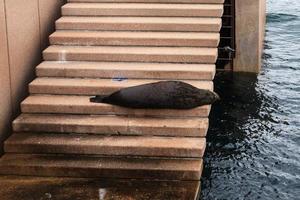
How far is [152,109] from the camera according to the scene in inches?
372

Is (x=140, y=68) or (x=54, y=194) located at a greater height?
(x=140, y=68)

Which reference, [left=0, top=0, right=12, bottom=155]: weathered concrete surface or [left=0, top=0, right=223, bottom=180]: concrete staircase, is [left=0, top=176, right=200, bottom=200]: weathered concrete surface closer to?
[left=0, top=0, right=223, bottom=180]: concrete staircase

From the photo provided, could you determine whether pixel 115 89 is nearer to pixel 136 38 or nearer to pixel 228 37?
pixel 136 38

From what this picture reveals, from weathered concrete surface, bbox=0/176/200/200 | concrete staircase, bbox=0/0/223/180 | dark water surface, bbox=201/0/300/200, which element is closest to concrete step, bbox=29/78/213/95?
concrete staircase, bbox=0/0/223/180

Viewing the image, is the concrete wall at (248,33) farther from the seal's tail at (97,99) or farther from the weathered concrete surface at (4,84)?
the weathered concrete surface at (4,84)

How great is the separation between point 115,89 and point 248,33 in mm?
4794

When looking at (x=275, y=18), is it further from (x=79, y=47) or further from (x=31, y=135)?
(x=31, y=135)

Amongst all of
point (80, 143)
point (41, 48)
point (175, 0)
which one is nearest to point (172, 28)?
point (175, 0)

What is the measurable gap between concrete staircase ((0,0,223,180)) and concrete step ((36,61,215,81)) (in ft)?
0.06

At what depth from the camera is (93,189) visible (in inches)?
331

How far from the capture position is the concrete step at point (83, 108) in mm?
9430

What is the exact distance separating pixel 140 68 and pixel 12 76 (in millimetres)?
2200

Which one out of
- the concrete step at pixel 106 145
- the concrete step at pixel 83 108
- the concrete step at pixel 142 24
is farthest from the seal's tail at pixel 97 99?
the concrete step at pixel 142 24

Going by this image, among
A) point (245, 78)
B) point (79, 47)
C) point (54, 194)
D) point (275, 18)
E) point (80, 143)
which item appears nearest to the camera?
point (54, 194)
